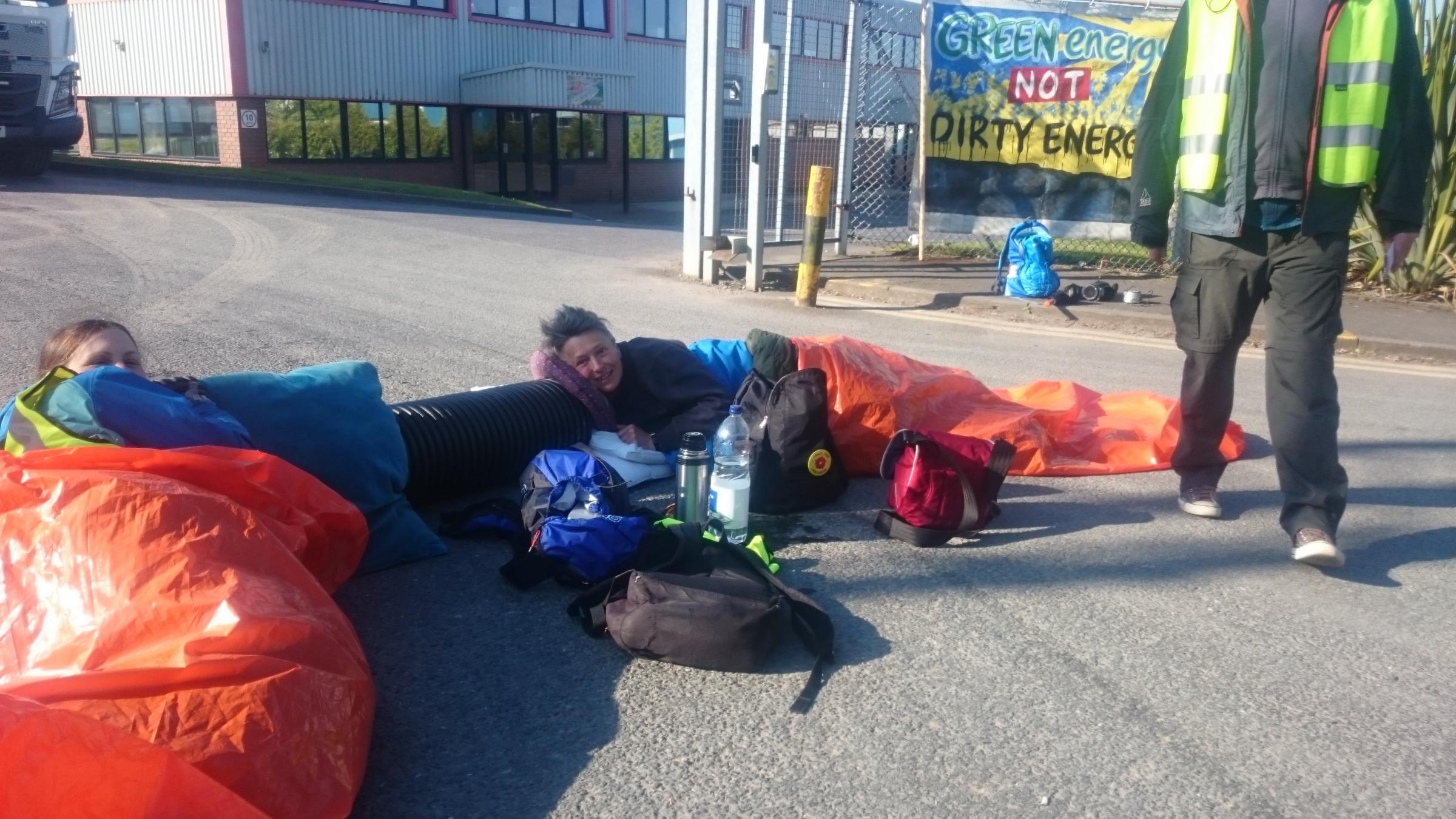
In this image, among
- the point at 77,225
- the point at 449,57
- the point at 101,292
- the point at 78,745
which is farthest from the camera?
the point at 449,57

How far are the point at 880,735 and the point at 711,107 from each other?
8.88m

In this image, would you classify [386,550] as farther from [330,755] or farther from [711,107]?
[711,107]

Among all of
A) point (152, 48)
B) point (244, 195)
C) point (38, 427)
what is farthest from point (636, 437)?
point (152, 48)

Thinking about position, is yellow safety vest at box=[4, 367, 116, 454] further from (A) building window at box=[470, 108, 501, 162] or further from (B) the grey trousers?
(A) building window at box=[470, 108, 501, 162]

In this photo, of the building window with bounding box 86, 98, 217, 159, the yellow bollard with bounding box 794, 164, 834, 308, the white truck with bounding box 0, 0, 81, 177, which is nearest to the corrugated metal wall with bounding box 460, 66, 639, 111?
the building window with bounding box 86, 98, 217, 159

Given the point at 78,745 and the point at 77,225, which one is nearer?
the point at 78,745

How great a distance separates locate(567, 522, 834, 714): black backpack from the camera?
123 inches

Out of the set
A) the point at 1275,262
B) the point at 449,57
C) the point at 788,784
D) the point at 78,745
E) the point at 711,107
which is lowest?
the point at 788,784

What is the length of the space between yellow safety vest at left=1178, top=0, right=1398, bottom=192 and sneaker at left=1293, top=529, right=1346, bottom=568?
1176mm

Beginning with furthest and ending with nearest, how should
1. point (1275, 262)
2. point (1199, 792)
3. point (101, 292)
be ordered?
point (101, 292)
point (1275, 262)
point (1199, 792)

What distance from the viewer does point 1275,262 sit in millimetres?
3891

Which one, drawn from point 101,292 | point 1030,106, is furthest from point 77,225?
point 1030,106

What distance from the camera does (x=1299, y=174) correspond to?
12.3 ft

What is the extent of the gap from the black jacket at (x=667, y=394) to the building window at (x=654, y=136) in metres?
25.6
